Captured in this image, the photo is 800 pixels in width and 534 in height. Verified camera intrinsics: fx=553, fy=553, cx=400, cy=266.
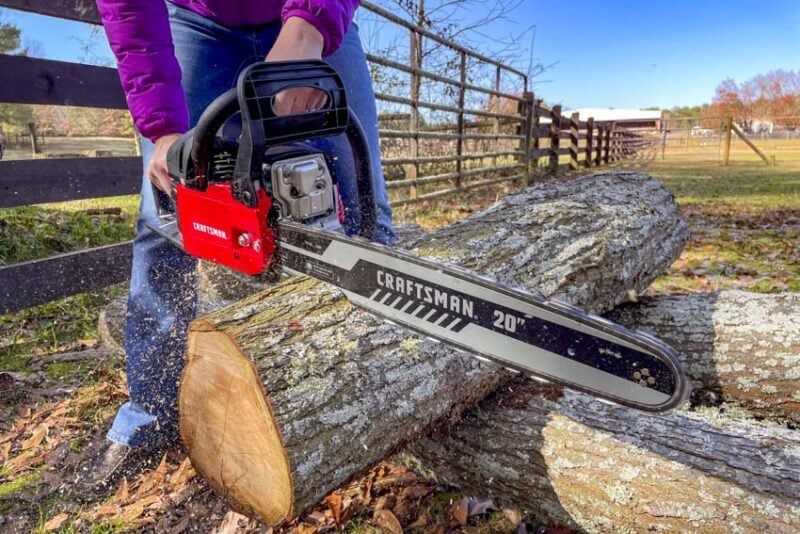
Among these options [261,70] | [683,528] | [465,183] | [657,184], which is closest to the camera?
[261,70]

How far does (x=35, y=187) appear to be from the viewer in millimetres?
2871

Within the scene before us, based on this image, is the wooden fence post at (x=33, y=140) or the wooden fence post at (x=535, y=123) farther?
the wooden fence post at (x=535, y=123)

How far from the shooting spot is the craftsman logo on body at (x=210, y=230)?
1.49 m

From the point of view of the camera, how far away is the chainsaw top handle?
4.06 ft

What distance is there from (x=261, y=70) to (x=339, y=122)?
0.77 ft

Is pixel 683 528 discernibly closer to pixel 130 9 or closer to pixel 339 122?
pixel 339 122

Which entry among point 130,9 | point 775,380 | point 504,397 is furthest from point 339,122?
point 775,380

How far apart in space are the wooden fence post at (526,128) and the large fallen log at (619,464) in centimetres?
872

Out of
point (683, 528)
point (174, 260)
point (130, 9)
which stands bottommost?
point (683, 528)

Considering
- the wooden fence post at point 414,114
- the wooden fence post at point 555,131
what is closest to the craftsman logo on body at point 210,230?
the wooden fence post at point 414,114

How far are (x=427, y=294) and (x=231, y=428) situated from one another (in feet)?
2.20

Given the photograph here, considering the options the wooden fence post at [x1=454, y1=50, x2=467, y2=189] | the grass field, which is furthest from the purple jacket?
the wooden fence post at [x1=454, y1=50, x2=467, y2=189]

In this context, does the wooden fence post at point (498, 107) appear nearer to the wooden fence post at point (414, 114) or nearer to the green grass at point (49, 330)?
the wooden fence post at point (414, 114)

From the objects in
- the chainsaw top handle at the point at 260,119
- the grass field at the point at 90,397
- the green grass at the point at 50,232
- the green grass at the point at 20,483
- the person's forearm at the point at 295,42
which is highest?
the person's forearm at the point at 295,42
